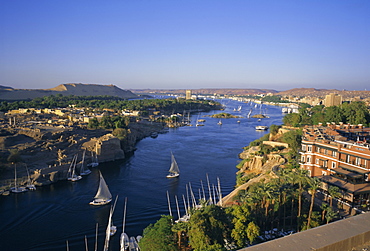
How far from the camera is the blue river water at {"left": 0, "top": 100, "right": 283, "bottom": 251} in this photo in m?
13.4

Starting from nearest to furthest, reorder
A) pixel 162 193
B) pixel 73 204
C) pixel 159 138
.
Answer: pixel 73 204
pixel 162 193
pixel 159 138

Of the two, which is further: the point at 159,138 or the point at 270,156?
the point at 159,138

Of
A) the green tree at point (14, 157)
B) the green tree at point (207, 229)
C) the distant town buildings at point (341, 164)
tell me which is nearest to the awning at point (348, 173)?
the distant town buildings at point (341, 164)

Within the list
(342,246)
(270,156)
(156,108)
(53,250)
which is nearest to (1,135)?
(53,250)

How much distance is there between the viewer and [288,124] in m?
36.4

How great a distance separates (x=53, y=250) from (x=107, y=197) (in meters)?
5.06

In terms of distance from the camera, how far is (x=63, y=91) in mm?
119938

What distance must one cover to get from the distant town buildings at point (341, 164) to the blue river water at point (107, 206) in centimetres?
555

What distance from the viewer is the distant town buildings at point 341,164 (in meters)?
12.2

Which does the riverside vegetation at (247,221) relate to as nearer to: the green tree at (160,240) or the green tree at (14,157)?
the green tree at (160,240)

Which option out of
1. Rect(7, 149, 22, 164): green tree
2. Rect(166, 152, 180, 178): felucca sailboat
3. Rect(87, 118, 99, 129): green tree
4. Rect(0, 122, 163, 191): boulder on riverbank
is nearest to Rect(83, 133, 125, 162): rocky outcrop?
Rect(0, 122, 163, 191): boulder on riverbank

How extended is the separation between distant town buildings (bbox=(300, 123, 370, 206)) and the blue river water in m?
5.55

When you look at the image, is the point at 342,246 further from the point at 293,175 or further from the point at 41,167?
the point at 41,167

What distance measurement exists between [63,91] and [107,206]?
113 m
